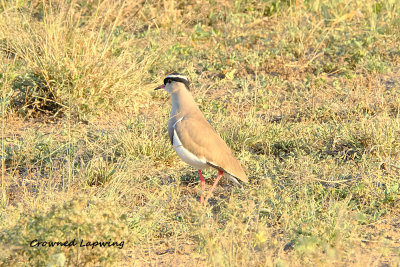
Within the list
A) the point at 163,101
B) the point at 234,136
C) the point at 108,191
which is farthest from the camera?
the point at 163,101

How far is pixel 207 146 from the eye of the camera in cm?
540

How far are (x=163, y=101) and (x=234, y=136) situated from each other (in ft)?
5.08

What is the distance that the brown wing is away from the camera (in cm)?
537

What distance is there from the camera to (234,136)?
6.40m

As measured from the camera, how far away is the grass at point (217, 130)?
4.20 metres

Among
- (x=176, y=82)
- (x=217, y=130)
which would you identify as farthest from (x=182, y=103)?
(x=217, y=130)

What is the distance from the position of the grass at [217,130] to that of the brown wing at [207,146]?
10.8 inches

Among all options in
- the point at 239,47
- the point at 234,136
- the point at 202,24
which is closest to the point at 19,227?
the point at 234,136

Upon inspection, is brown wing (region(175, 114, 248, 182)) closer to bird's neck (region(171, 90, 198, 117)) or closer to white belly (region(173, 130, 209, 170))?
white belly (region(173, 130, 209, 170))

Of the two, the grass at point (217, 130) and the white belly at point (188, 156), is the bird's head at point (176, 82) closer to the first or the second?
the grass at point (217, 130)

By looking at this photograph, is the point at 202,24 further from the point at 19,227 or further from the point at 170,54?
the point at 19,227

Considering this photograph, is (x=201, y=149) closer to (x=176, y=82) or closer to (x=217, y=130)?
(x=176, y=82)

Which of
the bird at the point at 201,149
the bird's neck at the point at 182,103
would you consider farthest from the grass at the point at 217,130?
A: the bird's neck at the point at 182,103

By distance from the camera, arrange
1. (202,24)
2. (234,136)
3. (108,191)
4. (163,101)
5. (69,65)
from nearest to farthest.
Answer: (108,191)
(234,136)
(69,65)
(163,101)
(202,24)
